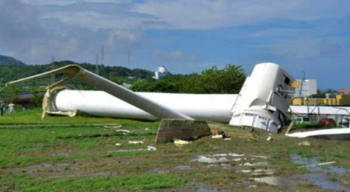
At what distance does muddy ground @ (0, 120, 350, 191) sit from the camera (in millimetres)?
11125

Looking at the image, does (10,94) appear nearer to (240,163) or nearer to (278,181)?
(240,163)

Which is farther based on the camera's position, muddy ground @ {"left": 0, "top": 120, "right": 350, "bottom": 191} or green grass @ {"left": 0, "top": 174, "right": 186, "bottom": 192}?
muddy ground @ {"left": 0, "top": 120, "right": 350, "bottom": 191}

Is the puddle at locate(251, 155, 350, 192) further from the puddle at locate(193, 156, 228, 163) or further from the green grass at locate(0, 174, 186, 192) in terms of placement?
the puddle at locate(193, 156, 228, 163)

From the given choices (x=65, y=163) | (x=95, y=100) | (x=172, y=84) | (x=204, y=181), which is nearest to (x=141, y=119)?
(x=95, y=100)

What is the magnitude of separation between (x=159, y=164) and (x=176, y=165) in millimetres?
490

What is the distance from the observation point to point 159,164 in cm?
1480

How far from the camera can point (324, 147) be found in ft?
65.7

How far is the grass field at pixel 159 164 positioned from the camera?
11.1 metres

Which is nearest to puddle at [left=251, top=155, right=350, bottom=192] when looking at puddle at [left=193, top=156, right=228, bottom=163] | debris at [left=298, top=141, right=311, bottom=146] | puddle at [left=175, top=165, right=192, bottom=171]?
puddle at [left=175, top=165, right=192, bottom=171]

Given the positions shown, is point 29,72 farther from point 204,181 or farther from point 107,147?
point 204,181

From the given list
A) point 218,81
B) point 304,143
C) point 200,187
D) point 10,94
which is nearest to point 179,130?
point 304,143


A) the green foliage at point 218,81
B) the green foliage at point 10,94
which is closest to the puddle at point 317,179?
the green foliage at point 218,81

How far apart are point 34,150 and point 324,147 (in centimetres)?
1058

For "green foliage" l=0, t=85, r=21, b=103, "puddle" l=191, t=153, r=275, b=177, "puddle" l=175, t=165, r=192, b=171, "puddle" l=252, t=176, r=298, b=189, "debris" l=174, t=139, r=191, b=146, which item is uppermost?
"green foliage" l=0, t=85, r=21, b=103
